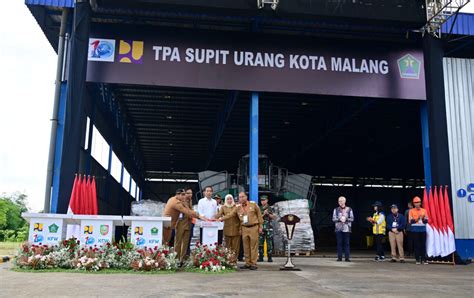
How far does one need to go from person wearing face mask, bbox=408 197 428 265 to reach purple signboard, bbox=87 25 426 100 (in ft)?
14.5

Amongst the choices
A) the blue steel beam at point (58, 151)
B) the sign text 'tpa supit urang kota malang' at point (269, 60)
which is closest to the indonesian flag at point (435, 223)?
the sign text 'tpa supit urang kota malang' at point (269, 60)

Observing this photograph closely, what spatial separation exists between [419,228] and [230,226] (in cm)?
605

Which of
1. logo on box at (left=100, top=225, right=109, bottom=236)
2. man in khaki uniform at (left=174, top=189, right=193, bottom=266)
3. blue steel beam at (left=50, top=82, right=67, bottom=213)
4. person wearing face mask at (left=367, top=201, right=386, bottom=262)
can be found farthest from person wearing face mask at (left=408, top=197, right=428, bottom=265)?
blue steel beam at (left=50, top=82, right=67, bottom=213)

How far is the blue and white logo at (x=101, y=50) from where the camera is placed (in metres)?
14.6

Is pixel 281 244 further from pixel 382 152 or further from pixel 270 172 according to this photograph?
pixel 382 152

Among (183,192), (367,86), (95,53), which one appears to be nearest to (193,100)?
(95,53)

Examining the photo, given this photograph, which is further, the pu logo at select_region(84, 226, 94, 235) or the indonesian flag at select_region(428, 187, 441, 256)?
the indonesian flag at select_region(428, 187, 441, 256)

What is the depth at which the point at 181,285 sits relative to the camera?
6836mm

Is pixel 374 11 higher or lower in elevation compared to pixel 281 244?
higher

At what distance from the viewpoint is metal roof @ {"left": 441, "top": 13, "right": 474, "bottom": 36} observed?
1511 centimetres

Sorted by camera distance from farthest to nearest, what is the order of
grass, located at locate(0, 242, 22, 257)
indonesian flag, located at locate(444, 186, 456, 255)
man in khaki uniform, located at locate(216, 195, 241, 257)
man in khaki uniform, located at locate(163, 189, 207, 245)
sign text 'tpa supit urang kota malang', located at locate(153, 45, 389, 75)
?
1. sign text 'tpa supit urang kota malang', located at locate(153, 45, 389, 75)
2. grass, located at locate(0, 242, 22, 257)
3. indonesian flag, located at locate(444, 186, 456, 255)
4. man in khaki uniform, located at locate(216, 195, 241, 257)
5. man in khaki uniform, located at locate(163, 189, 207, 245)

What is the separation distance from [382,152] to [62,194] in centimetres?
2447

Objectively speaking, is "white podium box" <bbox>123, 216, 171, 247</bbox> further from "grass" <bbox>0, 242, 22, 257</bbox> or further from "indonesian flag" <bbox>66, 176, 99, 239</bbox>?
"grass" <bbox>0, 242, 22, 257</bbox>

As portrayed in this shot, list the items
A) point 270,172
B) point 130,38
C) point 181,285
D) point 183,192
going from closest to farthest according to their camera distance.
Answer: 1. point 181,285
2. point 183,192
3. point 130,38
4. point 270,172
